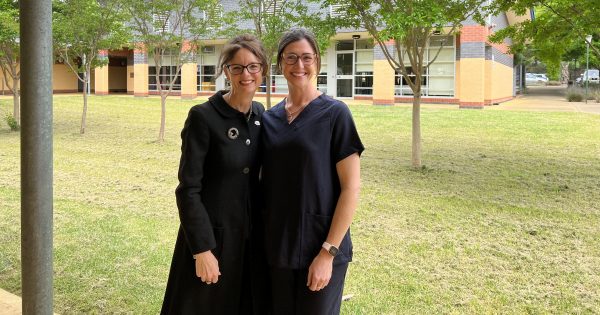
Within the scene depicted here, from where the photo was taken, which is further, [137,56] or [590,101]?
[137,56]

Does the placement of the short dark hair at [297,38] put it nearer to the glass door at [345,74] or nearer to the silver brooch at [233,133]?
the silver brooch at [233,133]

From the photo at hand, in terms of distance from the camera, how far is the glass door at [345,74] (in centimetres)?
3228

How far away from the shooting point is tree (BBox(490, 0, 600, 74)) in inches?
357

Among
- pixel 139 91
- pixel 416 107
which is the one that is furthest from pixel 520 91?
pixel 416 107

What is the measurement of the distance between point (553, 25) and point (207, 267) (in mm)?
9296

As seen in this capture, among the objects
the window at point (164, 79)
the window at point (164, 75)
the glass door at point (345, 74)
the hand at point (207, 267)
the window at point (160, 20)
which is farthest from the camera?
the window at point (164, 79)

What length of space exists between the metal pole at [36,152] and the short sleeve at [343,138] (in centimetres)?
136

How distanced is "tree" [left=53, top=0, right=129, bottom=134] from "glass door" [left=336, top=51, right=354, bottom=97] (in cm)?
1782

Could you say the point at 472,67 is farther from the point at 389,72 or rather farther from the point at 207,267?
the point at 207,267

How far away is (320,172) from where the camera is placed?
2.35 meters

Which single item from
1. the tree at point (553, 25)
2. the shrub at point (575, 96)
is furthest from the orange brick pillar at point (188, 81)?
the tree at point (553, 25)

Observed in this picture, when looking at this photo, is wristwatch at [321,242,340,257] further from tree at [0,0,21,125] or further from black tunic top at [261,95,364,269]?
tree at [0,0,21,125]

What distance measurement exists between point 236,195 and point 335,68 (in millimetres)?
30740

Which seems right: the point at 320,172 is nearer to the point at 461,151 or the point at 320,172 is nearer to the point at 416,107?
the point at 416,107
